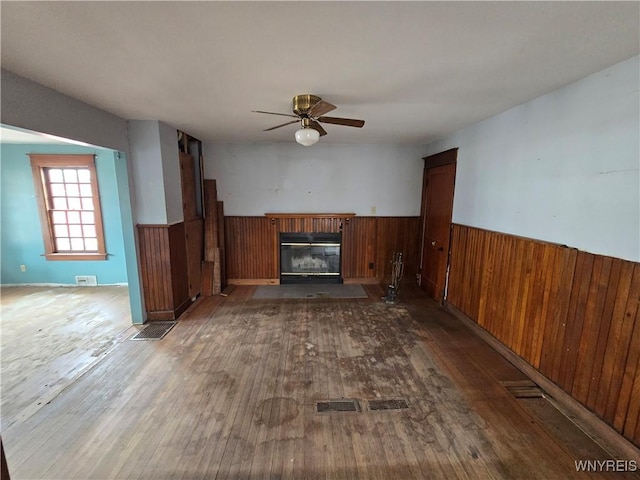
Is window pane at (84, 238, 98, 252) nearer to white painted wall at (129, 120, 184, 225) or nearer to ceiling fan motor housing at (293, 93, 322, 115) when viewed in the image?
white painted wall at (129, 120, 184, 225)

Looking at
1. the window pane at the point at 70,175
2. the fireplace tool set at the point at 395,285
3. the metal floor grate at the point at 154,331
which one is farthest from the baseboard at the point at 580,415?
the window pane at the point at 70,175

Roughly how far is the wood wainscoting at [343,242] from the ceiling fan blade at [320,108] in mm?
2586

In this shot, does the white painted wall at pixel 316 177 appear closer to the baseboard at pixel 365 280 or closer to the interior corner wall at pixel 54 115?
the baseboard at pixel 365 280

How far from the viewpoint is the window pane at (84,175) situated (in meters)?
4.71

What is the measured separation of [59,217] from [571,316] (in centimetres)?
699

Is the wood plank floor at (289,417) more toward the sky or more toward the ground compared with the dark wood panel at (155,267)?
more toward the ground

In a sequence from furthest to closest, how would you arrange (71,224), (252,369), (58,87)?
(71,224)
(252,369)
(58,87)

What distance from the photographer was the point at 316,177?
16.4ft

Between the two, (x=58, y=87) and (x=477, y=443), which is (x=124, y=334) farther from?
(x=477, y=443)

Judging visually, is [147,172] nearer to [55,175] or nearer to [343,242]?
[55,175]

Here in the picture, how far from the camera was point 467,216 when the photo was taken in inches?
143

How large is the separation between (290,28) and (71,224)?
541cm

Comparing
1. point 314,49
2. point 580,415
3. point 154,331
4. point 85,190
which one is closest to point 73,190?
point 85,190

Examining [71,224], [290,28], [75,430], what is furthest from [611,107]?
[71,224]
